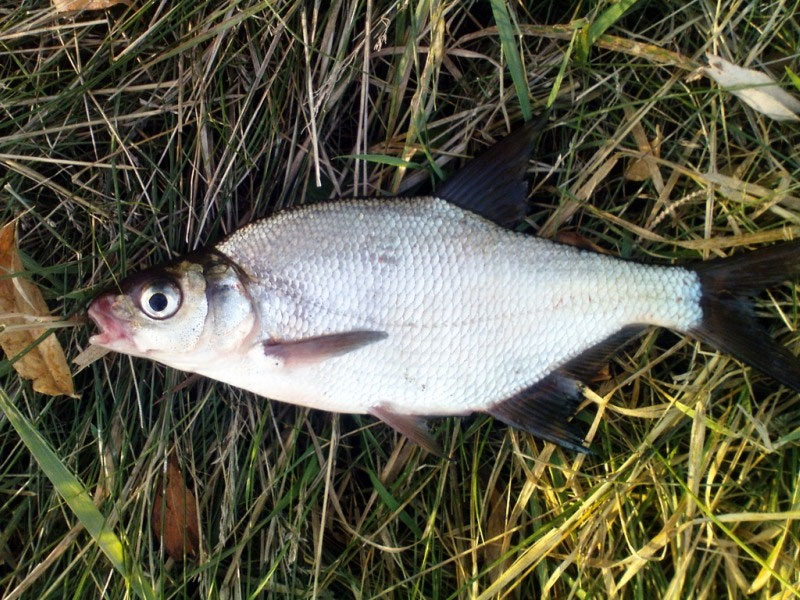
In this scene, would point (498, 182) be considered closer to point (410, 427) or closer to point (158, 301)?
point (410, 427)

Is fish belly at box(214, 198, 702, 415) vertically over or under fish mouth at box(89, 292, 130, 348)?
under

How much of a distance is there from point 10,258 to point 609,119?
6.57 ft

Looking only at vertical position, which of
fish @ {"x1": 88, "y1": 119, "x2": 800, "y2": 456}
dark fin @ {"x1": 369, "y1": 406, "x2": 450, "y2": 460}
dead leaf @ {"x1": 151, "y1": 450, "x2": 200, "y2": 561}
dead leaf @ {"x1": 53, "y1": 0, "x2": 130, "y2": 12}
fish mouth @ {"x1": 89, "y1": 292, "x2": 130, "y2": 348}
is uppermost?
dead leaf @ {"x1": 53, "y1": 0, "x2": 130, "y2": 12}

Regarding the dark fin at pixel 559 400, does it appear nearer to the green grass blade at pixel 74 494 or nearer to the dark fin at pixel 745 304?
the dark fin at pixel 745 304

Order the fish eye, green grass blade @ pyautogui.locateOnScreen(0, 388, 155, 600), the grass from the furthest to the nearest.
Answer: the grass, green grass blade @ pyautogui.locateOnScreen(0, 388, 155, 600), the fish eye

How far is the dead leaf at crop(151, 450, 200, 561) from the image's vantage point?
1894mm

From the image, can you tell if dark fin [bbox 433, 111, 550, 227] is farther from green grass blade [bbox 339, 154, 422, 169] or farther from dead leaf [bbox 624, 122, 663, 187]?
dead leaf [bbox 624, 122, 663, 187]

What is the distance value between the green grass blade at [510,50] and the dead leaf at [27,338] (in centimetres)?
164

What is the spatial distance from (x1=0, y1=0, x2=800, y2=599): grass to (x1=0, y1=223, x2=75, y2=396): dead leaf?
7 cm

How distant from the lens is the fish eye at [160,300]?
5.24 feet

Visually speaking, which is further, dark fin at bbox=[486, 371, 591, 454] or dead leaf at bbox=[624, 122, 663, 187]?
dead leaf at bbox=[624, 122, 663, 187]

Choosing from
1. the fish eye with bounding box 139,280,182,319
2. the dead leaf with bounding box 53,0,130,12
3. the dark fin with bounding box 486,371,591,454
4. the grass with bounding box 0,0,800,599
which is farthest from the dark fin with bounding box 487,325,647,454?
the dead leaf with bounding box 53,0,130,12

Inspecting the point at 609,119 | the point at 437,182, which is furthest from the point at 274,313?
the point at 609,119

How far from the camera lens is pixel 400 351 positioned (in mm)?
1704
